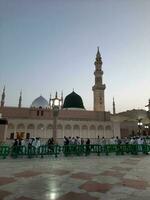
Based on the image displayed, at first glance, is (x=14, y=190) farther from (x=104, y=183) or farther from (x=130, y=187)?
(x=130, y=187)

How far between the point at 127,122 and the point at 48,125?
71.7ft

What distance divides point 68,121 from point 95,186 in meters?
41.7

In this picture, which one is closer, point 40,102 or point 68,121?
point 68,121

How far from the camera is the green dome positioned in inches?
2143

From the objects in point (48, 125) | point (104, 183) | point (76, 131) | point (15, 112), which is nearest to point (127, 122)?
point (76, 131)

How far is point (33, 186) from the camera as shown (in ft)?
14.8

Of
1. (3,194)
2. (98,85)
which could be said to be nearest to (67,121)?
(98,85)

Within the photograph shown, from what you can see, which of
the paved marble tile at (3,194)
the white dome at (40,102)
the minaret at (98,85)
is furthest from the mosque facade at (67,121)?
the paved marble tile at (3,194)

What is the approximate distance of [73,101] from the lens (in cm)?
5491

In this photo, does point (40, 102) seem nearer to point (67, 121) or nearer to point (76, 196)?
point (67, 121)

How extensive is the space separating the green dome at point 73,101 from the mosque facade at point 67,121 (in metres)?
4.86

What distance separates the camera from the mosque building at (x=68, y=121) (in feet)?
144

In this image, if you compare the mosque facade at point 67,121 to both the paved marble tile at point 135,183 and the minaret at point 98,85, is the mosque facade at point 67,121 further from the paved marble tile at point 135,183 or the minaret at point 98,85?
the paved marble tile at point 135,183

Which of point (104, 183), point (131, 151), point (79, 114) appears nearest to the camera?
point (104, 183)
